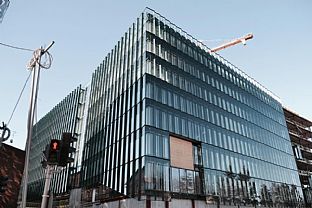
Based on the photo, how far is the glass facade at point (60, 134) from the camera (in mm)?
43781

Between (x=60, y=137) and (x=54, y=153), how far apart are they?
1975 inches

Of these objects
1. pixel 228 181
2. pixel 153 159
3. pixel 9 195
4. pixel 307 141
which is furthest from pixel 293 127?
pixel 9 195

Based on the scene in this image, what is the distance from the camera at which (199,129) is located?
33.9 m

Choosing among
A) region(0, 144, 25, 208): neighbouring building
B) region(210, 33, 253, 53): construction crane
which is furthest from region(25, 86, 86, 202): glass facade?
region(210, 33, 253, 53): construction crane

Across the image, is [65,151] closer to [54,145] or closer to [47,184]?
[54,145]

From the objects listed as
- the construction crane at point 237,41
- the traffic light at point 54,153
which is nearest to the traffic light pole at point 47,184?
the traffic light at point 54,153

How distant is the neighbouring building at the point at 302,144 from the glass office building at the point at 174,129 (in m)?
12.8

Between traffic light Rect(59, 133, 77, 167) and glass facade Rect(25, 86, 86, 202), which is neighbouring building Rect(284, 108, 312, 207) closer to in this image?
glass facade Rect(25, 86, 86, 202)

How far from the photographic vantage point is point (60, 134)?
5322cm

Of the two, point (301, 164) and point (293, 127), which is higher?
point (293, 127)

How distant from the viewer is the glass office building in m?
→ 28.0

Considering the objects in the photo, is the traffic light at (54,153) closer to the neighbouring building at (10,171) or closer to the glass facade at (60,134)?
the neighbouring building at (10,171)

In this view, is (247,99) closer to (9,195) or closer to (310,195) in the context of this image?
(310,195)

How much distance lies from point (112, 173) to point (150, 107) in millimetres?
9601
